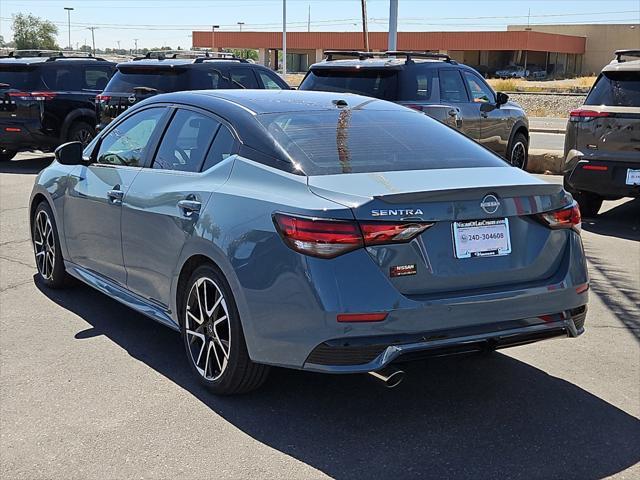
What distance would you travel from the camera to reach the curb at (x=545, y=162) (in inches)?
567

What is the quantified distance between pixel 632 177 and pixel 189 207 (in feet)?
20.5

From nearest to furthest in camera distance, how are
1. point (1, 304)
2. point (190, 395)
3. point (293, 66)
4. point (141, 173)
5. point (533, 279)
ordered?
point (533, 279) → point (190, 395) → point (141, 173) → point (1, 304) → point (293, 66)

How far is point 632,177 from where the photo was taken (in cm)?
951

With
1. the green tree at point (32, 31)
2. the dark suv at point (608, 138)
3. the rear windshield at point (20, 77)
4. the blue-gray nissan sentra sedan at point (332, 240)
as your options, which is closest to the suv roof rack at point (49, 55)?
the rear windshield at point (20, 77)

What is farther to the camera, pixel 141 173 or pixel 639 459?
pixel 141 173

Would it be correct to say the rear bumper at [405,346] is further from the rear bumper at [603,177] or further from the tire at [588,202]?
the tire at [588,202]

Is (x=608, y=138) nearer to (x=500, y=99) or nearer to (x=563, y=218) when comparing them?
(x=500, y=99)

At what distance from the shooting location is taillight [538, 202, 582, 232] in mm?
4449

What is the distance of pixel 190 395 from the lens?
15.7 feet

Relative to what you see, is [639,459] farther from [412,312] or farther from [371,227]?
[371,227]

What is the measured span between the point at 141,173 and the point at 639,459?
332cm

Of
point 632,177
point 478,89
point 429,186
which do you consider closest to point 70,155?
point 429,186

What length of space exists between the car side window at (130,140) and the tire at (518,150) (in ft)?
26.4

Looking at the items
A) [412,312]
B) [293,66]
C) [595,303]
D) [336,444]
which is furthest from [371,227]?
[293,66]
